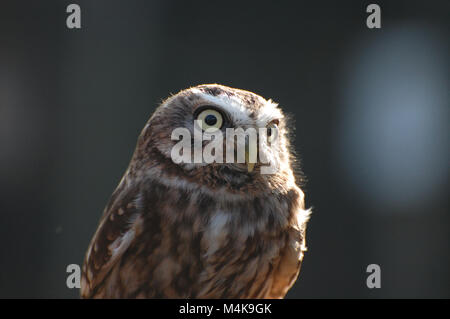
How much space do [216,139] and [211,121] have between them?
0.20ft

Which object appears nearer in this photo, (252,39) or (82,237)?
(82,237)

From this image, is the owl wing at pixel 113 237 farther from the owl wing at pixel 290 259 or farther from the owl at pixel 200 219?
the owl wing at pixel 290 259

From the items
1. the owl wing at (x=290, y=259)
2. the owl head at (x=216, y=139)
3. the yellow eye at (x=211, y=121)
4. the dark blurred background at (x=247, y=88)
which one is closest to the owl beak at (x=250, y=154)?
the owl head at (x=216, y=139)

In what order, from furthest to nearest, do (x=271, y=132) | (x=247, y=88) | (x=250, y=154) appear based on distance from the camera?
(x=247, y=88) → (x=271, y=132) → (x=250, y=154)

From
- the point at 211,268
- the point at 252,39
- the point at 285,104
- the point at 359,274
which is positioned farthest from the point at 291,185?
the point at 359,274

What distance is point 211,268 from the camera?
4.58ft

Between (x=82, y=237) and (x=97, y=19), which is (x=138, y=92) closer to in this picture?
(x=97, y=19)

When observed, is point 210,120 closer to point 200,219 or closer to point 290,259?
point 200,219

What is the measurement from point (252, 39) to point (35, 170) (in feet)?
4.22

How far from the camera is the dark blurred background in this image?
210 cm

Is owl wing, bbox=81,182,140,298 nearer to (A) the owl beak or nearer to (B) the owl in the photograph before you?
(B) the owl

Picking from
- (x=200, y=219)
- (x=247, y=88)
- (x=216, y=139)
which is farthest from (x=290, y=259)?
(x=247, y=88)

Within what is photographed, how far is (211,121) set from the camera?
4.61 feet

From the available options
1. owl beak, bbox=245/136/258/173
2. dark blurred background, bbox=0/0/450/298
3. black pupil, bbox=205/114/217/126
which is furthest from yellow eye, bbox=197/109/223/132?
dark blurred background, bbox=0/0/450/298
